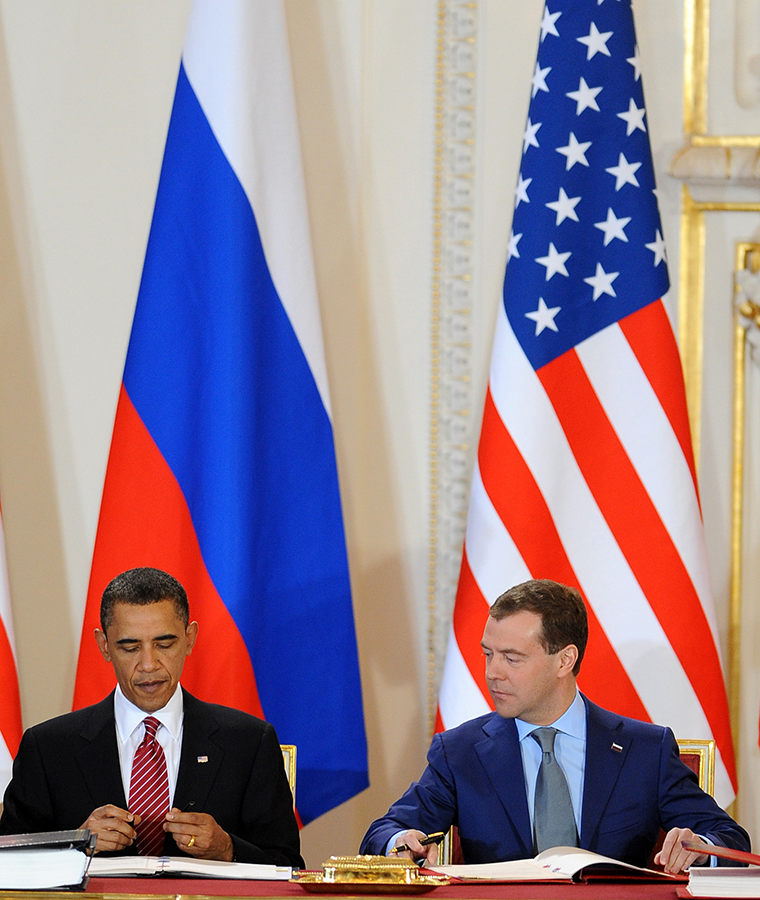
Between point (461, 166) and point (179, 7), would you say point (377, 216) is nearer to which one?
point (461, 166)

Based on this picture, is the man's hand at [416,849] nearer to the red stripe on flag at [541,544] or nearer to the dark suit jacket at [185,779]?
the dark suit jacket at [185,779]

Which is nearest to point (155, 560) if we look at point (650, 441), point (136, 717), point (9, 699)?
point (9, 699)

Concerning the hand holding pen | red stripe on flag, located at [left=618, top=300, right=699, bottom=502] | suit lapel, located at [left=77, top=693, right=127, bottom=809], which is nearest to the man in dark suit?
suit lapel, located at [left=77, top=693, right=127, bottom=809]

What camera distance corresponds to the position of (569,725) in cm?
270

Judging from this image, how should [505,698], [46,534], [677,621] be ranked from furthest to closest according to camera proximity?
[46,534] < [677,621] < [505,698]

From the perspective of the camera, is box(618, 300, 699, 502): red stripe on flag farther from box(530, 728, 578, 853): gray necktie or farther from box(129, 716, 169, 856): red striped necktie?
box(129, 716, 169, 856): red striped necktie

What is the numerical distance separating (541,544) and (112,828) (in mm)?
1538

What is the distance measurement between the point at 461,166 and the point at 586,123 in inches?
18.7

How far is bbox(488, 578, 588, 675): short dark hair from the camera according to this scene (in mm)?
2684

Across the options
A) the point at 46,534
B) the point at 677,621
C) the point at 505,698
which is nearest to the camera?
the point at 505,698

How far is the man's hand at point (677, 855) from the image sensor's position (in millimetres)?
2248

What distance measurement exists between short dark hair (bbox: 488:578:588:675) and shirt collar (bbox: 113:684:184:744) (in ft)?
2.46

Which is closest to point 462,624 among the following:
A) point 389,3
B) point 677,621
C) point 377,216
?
point 677,621

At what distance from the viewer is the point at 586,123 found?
137 inches
